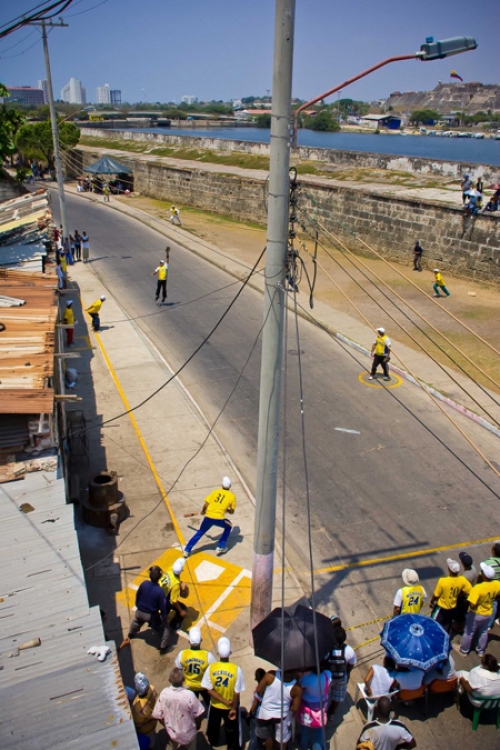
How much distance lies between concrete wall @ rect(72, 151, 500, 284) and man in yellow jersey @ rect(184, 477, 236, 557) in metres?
10.9

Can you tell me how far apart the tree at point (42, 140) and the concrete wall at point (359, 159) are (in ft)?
29.0

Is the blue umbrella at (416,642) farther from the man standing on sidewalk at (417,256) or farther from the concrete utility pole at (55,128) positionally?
the concrete utility pole at (55,128)

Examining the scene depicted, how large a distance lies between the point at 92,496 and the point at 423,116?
451 feet

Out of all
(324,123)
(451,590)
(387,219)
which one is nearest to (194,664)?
(451,590)

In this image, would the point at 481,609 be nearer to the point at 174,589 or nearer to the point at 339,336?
the point at 174,589

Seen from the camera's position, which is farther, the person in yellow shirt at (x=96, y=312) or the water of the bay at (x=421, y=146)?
the water of the bay at (x=421, y=146)

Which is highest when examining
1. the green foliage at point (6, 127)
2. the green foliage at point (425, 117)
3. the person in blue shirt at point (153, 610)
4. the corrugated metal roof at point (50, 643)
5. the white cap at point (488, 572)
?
the green foliage at point (425, 117)

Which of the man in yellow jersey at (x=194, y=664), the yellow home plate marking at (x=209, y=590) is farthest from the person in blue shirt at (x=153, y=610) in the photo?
the man in yellow jersey at (x=194, y=664)

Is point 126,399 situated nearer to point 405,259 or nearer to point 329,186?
point 405,259

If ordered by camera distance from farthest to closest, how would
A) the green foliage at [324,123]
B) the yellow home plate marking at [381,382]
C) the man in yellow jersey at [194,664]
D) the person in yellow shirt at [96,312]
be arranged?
the green foliage at [324,123] < the person in yellow shirt at [96,312] < the yellow home plate marking at [381,382] < the man in yellow jersey at [194,664]

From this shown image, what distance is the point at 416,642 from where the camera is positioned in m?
6.82

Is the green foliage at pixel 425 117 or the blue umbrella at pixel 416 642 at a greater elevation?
the green foliage at pixel 425 117

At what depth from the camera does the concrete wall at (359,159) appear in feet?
105

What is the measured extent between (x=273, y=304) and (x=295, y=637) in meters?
3.40
